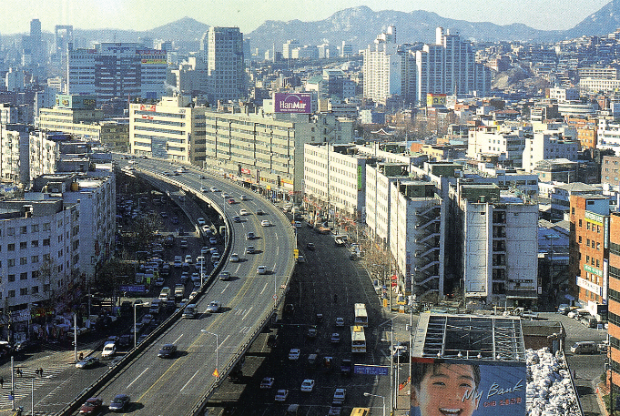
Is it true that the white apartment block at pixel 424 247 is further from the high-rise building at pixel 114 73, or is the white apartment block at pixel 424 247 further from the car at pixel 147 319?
the high-rise building at pixel 114 73

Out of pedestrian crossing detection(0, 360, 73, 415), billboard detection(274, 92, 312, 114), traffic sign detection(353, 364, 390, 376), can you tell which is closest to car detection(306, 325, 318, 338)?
traffic sign detection(353, 364, 390, 376)

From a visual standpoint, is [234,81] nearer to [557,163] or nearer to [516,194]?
[557,163]

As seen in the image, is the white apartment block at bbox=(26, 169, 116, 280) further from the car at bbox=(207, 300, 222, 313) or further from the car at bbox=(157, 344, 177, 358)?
the car at bbox=(157, 344, 177, 358)

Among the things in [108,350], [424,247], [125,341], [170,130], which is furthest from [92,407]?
[170,130]

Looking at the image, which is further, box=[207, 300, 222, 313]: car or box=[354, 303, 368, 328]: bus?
box=[354, 303, 368, 328]: bus

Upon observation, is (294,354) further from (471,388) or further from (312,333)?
(471,388)

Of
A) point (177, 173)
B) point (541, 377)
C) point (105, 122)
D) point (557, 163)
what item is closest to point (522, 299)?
point (541, 377)

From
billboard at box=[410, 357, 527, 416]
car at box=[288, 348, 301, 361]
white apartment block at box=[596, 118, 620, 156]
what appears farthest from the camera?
white apartment block at box=[596, 118, 620, 156]
